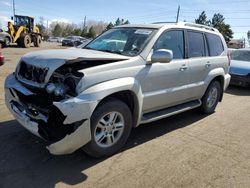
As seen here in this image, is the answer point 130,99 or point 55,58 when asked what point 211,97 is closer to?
point 130,99

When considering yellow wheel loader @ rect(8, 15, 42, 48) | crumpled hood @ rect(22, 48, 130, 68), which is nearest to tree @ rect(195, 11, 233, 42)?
yellow wheel loader @ rect(8, 15, 42, 48)

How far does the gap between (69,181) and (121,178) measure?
2.08 feet

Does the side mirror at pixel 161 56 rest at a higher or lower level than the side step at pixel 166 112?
higher

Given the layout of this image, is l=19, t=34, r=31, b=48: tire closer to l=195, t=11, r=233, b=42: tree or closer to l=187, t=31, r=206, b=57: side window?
l=187, t=31, r=206, b=57: side window

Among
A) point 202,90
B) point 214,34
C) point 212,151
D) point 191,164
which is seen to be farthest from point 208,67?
point 191,164

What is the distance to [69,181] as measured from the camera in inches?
134

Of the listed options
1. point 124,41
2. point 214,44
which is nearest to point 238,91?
point 214,44

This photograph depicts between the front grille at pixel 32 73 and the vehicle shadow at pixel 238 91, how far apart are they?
A: 7085 mm

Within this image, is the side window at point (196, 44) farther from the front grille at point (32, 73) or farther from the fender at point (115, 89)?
the front grille at point (32, 73)

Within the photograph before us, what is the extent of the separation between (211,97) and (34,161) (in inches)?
166

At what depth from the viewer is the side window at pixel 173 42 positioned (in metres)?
4.73

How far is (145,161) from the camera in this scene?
4020 millimetres

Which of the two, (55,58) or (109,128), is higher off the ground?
(55,58)

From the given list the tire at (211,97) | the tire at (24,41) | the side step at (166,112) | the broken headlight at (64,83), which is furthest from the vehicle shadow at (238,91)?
the tire at (24,41)
